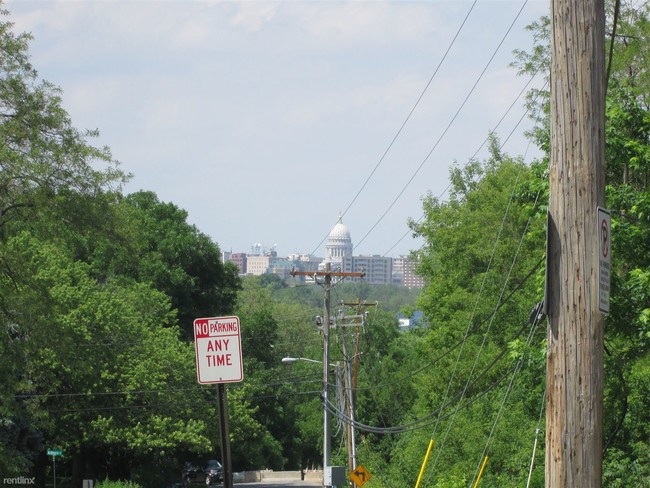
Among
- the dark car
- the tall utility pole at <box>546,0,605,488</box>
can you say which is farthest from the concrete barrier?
the tall utility pole at <box>546,0,605,488</box>

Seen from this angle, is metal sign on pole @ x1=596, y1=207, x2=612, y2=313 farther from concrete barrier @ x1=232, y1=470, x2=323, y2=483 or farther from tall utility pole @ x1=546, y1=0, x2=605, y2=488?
concrete barrier @ x1=232, y1=470, x2=323, y2=483

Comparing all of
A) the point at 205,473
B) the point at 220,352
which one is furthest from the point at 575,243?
the point at 205,473

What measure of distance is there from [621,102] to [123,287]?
110 feet

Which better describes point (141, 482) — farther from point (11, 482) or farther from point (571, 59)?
point (571, 59)

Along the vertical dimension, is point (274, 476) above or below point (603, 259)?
below

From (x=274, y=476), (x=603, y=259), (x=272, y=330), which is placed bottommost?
(x=274, y=476)

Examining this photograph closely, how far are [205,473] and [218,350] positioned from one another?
5506cm

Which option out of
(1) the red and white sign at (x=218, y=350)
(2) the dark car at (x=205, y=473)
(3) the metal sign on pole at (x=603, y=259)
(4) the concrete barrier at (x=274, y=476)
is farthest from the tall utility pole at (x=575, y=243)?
(4) the concrete barrier at (x=274, y=476)

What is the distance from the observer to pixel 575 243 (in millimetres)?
6902

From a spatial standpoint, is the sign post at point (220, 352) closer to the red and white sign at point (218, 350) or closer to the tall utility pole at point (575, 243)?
the red and white sign at point (218, 350)

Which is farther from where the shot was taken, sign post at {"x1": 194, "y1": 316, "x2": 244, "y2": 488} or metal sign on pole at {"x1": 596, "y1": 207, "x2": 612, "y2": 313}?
sign post at {"x1": 194, "y1": 316, "x2": 244, "y2": 488}

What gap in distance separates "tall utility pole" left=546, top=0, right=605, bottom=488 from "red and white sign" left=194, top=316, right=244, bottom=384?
292 centimetres

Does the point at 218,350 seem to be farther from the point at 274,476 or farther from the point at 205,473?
the point at 274,476

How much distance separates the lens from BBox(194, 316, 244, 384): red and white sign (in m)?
8.93
